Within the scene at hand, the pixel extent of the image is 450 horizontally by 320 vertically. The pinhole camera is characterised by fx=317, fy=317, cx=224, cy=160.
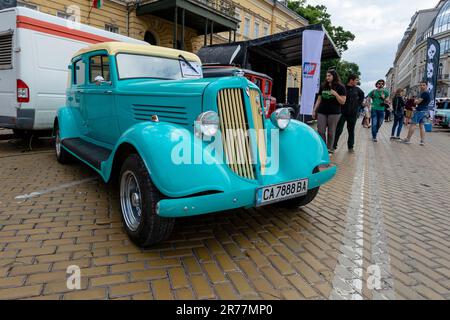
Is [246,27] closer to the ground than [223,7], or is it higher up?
higher up

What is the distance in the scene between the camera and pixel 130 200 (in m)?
2.99

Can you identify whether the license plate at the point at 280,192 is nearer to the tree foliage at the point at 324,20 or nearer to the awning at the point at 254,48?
the awning at the point at 254,48

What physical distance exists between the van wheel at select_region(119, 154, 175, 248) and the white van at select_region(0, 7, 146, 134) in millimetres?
4607

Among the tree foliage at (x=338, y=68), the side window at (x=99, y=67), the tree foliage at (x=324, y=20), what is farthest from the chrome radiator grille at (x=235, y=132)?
the tree foliage at (x=324, y=20)

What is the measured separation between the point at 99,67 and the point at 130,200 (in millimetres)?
2325

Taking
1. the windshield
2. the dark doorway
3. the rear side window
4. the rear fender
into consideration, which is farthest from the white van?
the dark doorway

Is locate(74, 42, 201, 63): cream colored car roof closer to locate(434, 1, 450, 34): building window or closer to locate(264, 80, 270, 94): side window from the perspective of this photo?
locate(264, 80, 270, 94): side window

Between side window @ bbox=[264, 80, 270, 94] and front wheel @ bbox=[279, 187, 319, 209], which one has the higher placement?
side window @ bbox=[264, 80, 270, 94]

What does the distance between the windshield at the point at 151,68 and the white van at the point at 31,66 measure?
3332 millimetres

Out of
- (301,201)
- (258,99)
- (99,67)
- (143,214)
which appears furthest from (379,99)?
(143,214)

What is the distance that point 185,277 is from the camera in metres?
2.34

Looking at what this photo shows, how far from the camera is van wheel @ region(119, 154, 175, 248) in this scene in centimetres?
251

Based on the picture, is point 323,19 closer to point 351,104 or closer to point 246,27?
point 246,27
